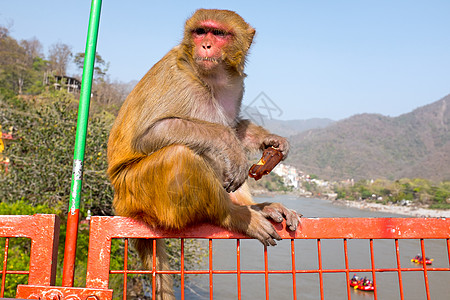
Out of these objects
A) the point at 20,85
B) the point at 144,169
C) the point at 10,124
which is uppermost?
the point at 20,85

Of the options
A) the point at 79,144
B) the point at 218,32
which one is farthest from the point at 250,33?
the point at 79,144

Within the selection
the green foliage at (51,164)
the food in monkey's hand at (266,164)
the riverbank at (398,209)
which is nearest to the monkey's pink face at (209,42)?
the food in monkey's hand at (266,164)

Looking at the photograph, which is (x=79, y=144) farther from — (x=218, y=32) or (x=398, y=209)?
(x=398, y=209)

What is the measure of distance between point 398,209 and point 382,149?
216 ft

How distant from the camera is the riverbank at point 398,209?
51759 mm

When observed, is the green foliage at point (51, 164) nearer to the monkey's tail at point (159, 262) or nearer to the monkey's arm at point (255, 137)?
the monkey's arm at point (255, 137)

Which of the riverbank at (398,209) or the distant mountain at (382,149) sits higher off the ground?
the distant mountain at (382,149)

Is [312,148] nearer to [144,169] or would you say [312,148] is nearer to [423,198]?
[423,198]

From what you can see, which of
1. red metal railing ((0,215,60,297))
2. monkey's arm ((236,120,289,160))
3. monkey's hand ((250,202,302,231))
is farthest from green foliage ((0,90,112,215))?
red metal railing ((0,215,60,297))

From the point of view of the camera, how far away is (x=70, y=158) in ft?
38.1

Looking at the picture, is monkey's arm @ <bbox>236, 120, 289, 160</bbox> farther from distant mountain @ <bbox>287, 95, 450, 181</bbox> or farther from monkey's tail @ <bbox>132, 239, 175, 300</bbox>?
distant mountain @ <bbox>287, 95, 450, 181</bbox>

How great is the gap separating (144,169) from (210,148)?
51 centimetres

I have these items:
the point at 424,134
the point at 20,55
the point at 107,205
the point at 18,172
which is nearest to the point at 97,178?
the point at 107,205

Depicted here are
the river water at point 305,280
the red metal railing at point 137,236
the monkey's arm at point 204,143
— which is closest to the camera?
the red metal railing at point 137,236
